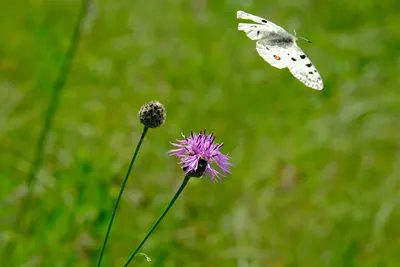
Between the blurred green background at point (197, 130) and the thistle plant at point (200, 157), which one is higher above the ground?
the blurred green background at point (197, 130)

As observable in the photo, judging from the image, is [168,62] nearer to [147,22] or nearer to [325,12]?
[147,22]

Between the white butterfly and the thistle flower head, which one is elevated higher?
the white butterfly

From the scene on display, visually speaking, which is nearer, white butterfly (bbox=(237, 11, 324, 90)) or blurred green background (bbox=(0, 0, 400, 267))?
white butterfly (bbox=(237, 11, 324, 90))

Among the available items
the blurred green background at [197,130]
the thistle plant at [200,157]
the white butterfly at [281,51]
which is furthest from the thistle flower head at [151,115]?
the blurred green background at [197,130]

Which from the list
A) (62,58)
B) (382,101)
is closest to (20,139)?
(62,58)

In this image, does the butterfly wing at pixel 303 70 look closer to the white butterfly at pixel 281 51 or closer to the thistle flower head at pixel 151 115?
the white butterfly at pixel 281 51

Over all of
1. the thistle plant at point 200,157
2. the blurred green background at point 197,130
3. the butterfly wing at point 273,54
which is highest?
the blurred green background at point 197,130

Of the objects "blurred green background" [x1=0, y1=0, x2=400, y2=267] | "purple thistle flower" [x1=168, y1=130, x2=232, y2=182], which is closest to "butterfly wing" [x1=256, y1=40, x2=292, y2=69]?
"purple thistle flower" [x1=168, y1=130, x2=232, y2=182]

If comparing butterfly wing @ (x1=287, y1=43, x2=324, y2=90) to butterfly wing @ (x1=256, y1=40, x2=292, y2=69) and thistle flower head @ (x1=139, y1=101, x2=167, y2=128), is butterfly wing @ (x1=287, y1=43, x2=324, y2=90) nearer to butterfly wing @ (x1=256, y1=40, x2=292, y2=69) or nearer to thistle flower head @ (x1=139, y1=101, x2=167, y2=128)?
butterfly wing @ (x1=256, y1=40, x2=292, y2=69)
